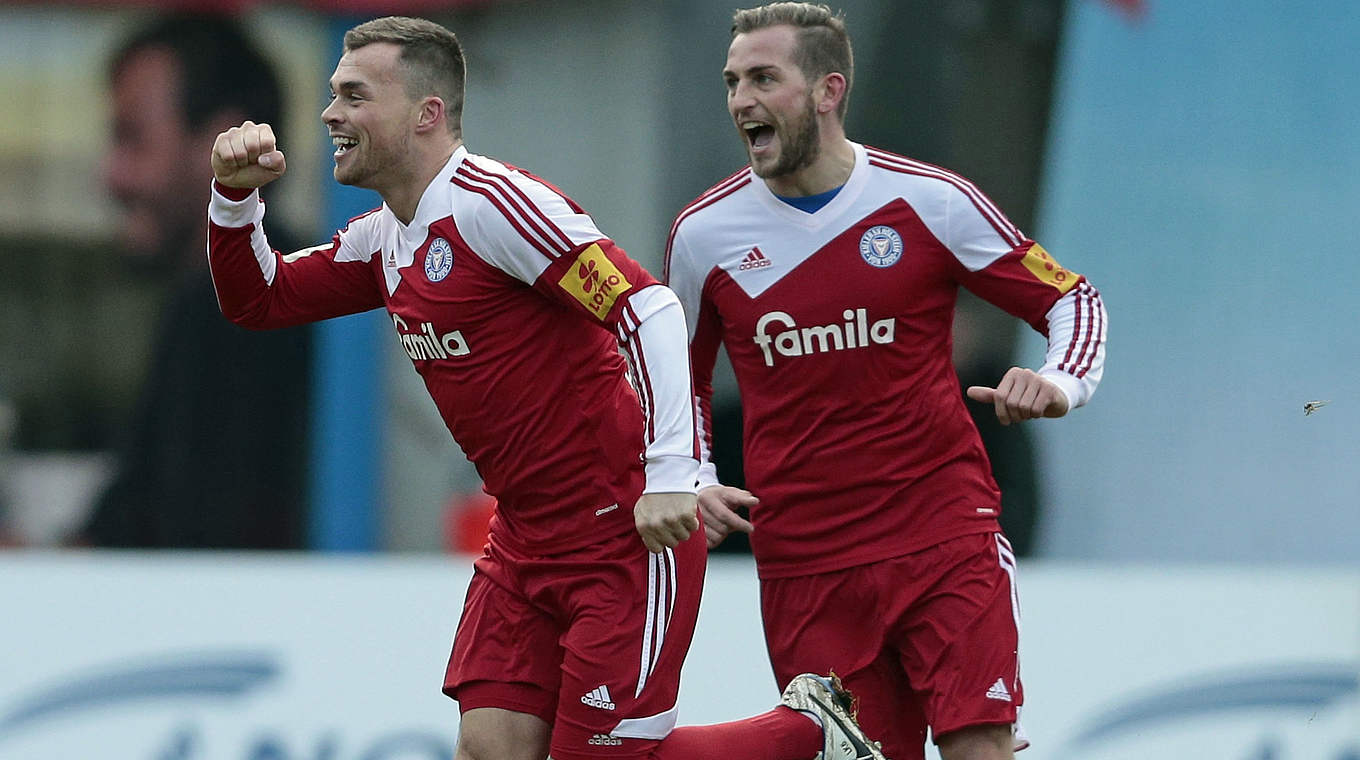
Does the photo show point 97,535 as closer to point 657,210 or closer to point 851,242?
point 657,210

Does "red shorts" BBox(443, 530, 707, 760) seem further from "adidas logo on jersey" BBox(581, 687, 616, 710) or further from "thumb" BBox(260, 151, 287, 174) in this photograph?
"thumb" BBox(260, 151, 287, 174)

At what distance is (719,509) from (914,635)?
1.94ft

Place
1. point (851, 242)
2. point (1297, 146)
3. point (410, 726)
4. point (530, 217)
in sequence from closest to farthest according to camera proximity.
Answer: point (530, 217), point (851, 242), point (410, 726), point (1297, 146)

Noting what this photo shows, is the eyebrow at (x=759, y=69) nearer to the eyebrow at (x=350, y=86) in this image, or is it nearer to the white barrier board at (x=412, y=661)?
the eyebrow at (x=350, y=86)

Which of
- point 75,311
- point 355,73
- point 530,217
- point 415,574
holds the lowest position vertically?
point 415,574

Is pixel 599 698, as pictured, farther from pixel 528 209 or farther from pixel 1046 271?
pixel 1046 271

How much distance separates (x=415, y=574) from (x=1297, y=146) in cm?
410

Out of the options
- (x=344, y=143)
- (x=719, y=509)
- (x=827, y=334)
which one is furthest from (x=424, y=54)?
(x=719, y=509)

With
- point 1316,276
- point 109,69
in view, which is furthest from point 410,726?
point 1316,276

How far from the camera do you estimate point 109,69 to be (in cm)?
821

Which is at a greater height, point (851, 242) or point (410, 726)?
point (851, 242)

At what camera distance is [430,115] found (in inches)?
176

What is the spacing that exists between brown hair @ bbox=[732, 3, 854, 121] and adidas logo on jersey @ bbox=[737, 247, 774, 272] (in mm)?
420

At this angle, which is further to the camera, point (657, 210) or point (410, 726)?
point (657, 210)
